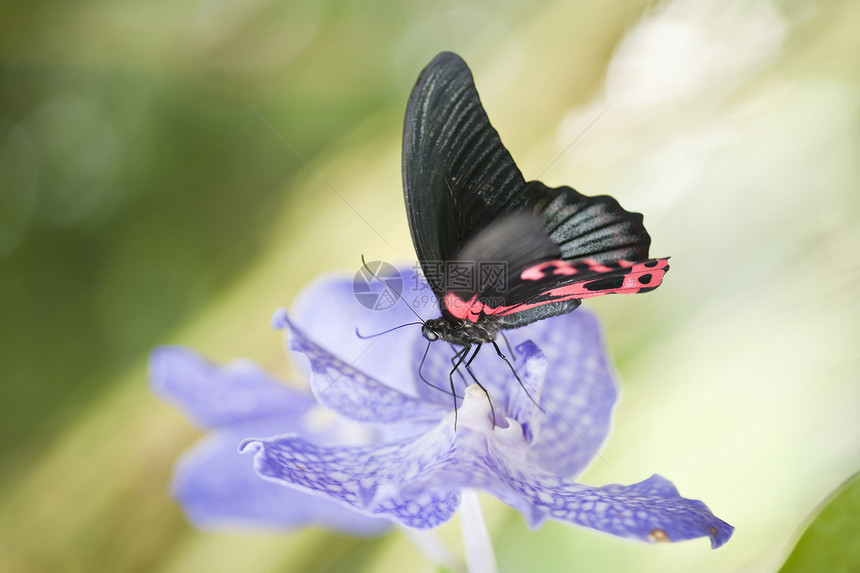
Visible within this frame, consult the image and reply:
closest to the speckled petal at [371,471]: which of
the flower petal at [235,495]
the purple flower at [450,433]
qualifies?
the purple flower at [450,433]

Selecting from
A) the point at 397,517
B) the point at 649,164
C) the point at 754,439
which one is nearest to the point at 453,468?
the point at 397,517

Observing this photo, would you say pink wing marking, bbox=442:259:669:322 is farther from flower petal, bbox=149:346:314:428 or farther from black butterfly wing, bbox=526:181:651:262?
flower petal, bbox=149:346:314:428

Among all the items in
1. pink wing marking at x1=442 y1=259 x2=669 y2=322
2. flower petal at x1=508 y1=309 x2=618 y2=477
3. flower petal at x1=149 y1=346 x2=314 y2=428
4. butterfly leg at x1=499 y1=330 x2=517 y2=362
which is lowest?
flower petal at x1=508 y1=309 x2=618 y2=477

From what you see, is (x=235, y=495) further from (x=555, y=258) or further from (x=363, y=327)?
(x=555, y=258)

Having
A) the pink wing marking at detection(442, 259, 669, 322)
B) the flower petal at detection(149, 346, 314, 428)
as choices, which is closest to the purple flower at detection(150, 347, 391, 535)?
the flower petal at detection(149, 346, 314, 428)

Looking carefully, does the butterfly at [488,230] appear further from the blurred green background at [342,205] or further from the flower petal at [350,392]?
the blurred green background at [342,205]

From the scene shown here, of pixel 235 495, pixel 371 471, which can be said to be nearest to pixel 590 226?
pixel 371 471
